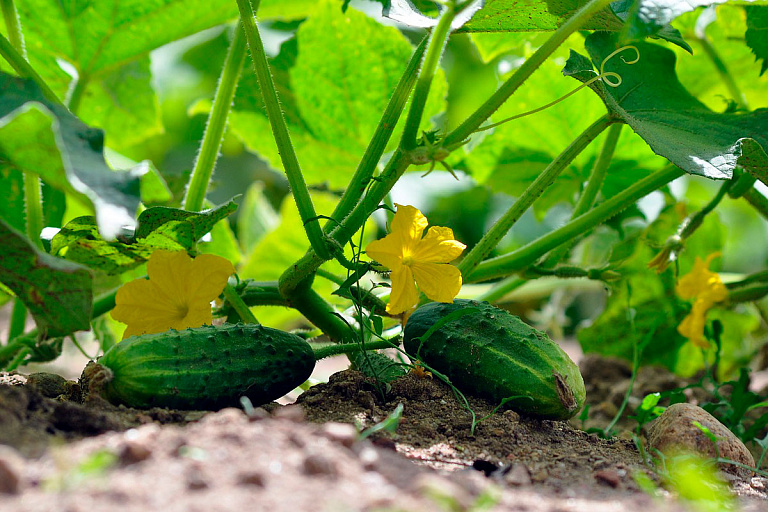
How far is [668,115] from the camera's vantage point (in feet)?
4.95

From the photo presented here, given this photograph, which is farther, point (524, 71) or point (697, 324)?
point (697, 324)

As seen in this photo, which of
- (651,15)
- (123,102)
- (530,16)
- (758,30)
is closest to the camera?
(651,15)

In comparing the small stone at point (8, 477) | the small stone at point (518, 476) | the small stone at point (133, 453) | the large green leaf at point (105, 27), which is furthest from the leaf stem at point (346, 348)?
the large green leaf at point (105, 27)

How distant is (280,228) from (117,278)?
2.10ft

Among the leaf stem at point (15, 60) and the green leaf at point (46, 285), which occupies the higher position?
the leaf stem at point (15, 60)

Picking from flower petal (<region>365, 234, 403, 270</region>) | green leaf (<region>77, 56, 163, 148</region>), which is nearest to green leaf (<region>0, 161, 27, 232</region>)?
green leaf (<region>77, 56, 163, 148</region>)

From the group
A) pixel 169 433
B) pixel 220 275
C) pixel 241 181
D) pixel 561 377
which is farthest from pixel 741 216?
pixel 169 433

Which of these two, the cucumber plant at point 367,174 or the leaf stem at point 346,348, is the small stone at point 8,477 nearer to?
the cucumber plant at point 367,174

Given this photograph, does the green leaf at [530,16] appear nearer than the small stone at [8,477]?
No

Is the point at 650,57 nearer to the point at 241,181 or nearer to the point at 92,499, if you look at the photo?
the point at 92,499

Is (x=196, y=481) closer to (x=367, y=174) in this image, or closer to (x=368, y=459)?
(x=368, y=459)

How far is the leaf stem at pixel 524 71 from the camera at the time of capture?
1.24m

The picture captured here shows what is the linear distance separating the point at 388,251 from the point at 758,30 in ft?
3.40

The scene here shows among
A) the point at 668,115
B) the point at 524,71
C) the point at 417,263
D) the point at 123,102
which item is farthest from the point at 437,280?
the point at 123,102
